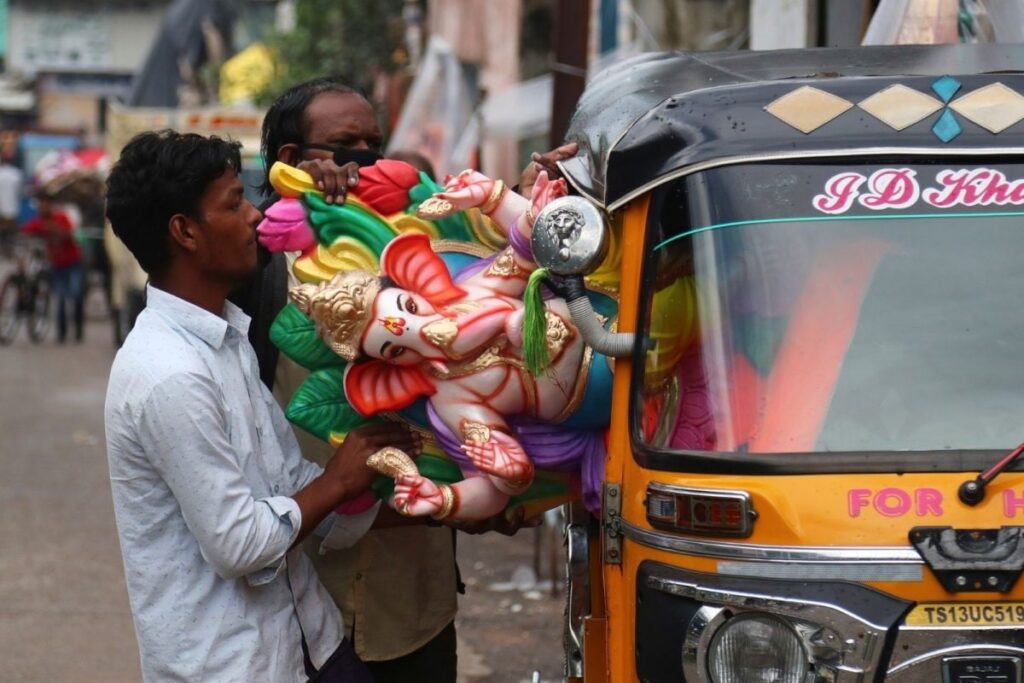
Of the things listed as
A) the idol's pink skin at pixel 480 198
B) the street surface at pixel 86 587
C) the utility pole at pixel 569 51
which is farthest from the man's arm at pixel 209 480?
the utility pole at pixel 569 51

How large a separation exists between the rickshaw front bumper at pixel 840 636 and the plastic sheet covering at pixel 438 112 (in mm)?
10907

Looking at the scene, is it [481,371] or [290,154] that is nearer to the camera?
[481,371]

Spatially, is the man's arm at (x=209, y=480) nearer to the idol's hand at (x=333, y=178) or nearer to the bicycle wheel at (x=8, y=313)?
the idol's hand at (x=333, y=178)

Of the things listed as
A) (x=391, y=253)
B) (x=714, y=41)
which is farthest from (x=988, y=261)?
(x=714, y=41)

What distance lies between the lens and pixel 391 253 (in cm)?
316

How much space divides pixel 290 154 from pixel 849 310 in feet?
5.33

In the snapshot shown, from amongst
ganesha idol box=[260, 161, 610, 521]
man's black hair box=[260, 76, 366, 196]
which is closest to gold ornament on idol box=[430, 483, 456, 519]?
ganesha idol box=[260, 161, 610, 521]

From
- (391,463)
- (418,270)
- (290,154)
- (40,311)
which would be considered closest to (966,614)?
(391,463)

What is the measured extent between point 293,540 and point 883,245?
4.18 feet

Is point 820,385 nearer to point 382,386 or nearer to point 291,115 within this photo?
point 382,386

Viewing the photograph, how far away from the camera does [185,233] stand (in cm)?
309

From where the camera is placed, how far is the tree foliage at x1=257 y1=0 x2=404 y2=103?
1989 cm

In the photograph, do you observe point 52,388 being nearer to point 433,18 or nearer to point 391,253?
point 433,18

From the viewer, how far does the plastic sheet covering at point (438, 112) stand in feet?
44.3
